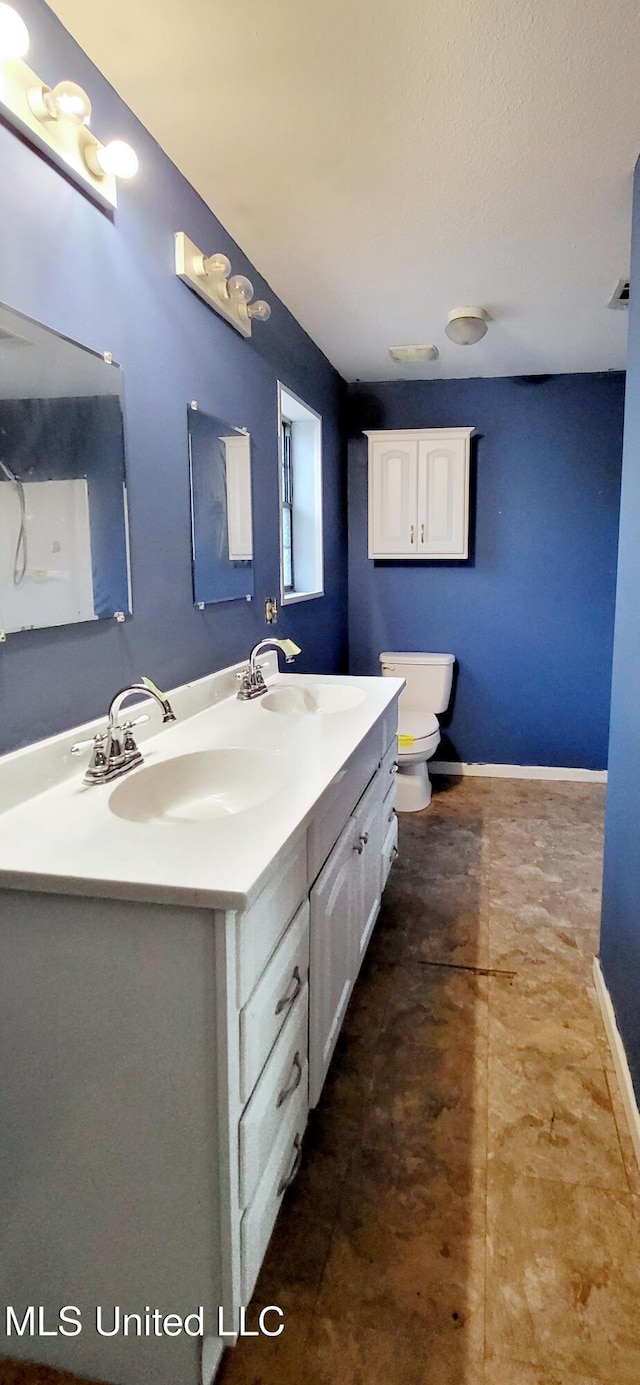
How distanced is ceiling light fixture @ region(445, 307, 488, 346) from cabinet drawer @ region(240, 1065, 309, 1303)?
8.43ft

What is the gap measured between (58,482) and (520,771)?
3.20 m

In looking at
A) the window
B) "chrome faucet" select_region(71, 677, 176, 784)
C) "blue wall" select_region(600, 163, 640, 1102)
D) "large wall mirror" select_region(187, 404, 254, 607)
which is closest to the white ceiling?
"blue wall" select_region(600, 163, 640, 1102)

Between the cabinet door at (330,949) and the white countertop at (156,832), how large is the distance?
0.21 metres

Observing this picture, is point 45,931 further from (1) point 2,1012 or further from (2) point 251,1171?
(2) point 251,1171

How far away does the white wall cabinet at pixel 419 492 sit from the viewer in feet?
11.7

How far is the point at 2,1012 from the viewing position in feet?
3.06

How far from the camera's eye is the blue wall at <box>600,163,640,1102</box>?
1.56 m

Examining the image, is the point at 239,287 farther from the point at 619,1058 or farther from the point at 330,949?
the point at 619,1058

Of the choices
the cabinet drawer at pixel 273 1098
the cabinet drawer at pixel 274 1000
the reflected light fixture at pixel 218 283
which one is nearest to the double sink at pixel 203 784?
the cabinet drawer at pixel 274 1000

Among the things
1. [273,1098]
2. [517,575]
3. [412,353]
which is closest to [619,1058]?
[273,1098]

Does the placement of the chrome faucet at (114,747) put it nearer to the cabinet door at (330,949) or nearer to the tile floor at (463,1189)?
the cabinet door at (330,949)

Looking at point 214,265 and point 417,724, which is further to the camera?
point 417,724

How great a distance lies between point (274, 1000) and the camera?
3.39ft

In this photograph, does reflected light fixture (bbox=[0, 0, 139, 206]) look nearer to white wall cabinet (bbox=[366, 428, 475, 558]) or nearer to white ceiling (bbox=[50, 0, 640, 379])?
white ceiling (bbox=[50, 0, 640, 379])
